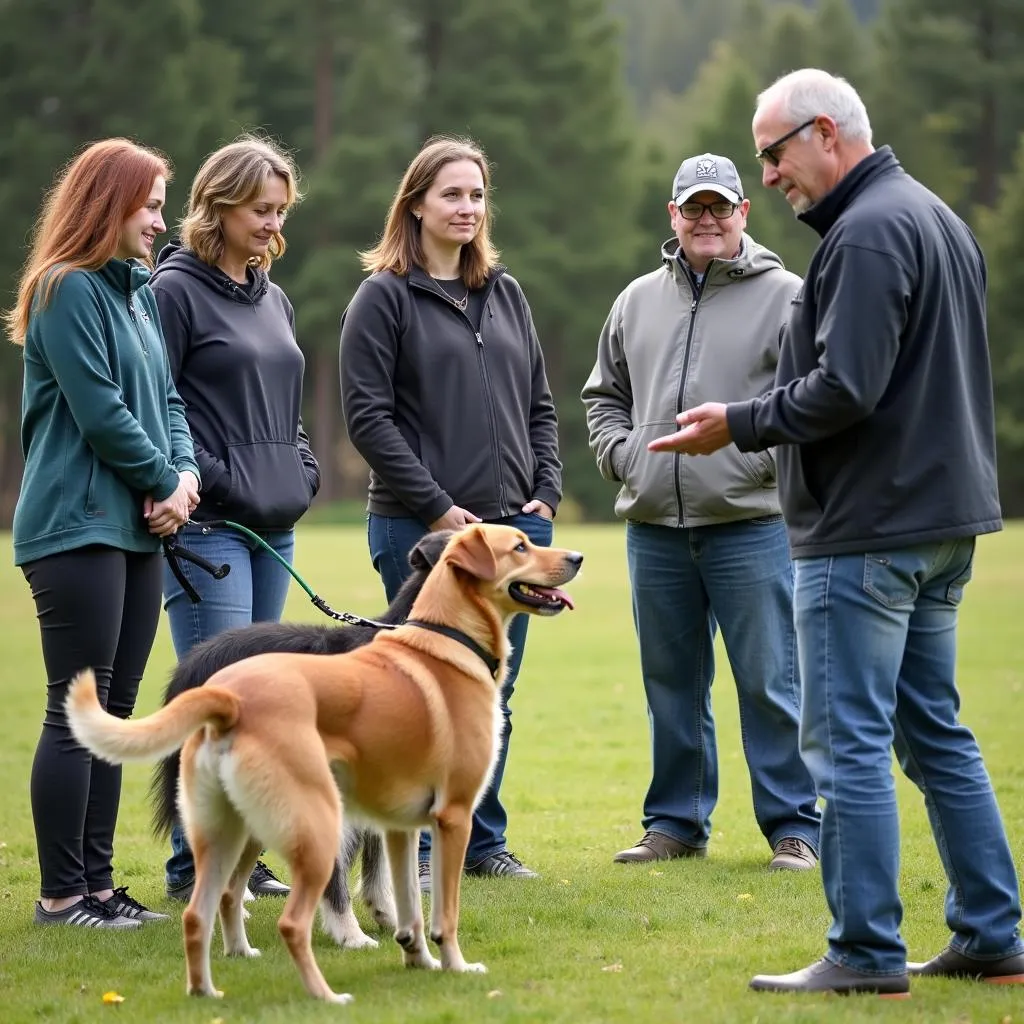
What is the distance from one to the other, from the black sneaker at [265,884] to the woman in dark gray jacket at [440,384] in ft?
2.00

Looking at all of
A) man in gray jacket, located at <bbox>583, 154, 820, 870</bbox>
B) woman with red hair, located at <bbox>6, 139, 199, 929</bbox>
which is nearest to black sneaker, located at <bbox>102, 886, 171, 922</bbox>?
woman with red hair, located at <bbox>6, 139, 199, 929</bbox>

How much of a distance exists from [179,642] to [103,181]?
74.5 inches

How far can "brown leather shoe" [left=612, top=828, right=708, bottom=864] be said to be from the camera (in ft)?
22.5

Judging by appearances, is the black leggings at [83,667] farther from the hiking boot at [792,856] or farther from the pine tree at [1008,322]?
the pine tree at [1008,322]

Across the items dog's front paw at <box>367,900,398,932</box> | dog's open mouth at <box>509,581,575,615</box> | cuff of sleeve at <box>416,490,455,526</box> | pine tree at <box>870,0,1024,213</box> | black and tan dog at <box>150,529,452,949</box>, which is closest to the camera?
dog's open mouth at <box>509,581,575,615</box>

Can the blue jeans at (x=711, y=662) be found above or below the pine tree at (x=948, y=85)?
below

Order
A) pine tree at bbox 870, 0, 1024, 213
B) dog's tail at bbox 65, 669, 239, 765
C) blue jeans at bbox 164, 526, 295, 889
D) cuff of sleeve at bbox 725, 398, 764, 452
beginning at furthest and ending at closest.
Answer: pine tree at bbox 870, 0, 1024, 213 < blue jeans at bbox 164, 526, 295, 889 < cuff of sleeve at bbox 725, 398, 764, 452 < dog's tail at bbox 65, 669, 239, 765

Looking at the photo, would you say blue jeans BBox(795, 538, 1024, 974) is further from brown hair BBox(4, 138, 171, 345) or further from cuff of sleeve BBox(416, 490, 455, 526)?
brown hair BBox(4, 138, 171, 345)

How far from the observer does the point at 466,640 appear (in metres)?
5.09

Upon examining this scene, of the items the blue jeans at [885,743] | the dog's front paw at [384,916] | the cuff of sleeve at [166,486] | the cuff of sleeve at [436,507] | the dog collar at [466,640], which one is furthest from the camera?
the cuff of sleeve at [436,507]

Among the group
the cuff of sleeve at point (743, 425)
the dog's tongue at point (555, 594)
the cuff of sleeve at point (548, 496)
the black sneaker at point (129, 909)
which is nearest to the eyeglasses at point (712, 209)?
the cuff of sleeve at point (548, 496)

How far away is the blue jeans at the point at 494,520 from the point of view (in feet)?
21.0

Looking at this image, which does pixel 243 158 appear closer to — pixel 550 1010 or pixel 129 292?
pixel 129 292

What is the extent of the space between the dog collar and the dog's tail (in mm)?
1009
